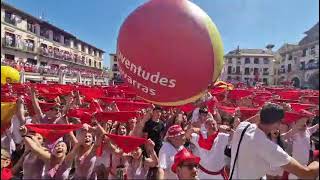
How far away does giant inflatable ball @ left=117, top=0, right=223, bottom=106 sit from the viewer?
4.92m

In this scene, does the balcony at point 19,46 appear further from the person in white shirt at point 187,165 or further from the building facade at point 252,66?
the building facade at point 252,66

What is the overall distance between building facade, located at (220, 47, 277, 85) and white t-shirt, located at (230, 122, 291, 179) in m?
83.7

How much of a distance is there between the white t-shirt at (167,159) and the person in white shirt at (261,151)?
48.9 inches

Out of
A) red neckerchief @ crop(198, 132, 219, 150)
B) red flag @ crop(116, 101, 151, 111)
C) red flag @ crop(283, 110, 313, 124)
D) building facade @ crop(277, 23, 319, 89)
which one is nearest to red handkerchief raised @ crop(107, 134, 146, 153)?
red neckerchief @ crop(198, 132, 219, 150)

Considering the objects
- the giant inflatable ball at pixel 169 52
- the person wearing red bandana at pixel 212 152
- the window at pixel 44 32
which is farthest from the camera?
the window at pixel 44 32

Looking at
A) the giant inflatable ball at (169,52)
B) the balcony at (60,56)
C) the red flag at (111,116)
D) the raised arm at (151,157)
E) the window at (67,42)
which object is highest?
the window at (67,42)

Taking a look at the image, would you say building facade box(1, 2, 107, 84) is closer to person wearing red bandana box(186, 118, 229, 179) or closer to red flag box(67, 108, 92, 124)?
red flag box(67, 108, 92, 124)

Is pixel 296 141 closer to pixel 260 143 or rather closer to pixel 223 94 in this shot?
pixel 260 143

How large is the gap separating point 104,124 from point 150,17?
2.68 meters

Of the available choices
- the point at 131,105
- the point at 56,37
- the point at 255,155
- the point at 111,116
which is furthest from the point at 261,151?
the point at 56,37

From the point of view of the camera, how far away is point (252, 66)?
8825 cm

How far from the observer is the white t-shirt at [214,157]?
5324 millimetres

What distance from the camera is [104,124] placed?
279 inches

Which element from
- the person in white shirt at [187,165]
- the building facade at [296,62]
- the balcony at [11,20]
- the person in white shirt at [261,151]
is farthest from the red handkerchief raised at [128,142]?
the building facade at [296,62]
